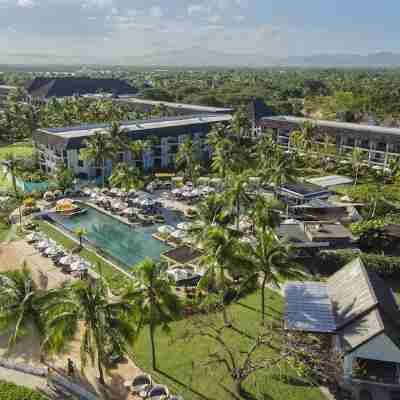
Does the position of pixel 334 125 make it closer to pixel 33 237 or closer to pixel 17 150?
pixel 33 237

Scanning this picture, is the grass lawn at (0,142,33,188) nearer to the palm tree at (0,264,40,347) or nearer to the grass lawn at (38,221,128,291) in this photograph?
the grass lawn at (38,221,128,291)

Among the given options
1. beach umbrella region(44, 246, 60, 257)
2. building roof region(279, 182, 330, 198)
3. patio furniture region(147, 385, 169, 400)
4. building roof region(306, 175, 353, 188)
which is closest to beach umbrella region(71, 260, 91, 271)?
beach umbrella region(44, 246, 60, 257)

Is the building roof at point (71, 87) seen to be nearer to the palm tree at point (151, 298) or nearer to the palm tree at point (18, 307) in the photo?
the palm tree at point (18, 307)

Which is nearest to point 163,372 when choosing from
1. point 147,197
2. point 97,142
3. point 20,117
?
point 147,197

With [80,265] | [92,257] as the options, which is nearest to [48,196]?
[92,257]

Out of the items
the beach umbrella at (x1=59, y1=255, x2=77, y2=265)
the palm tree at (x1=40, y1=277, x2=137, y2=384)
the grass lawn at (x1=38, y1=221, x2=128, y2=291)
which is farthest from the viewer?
the beach umbrella at (x1=59, y1=255, x2=77, y2=265)

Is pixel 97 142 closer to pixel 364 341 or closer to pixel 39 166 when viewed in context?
pixel 39 166
